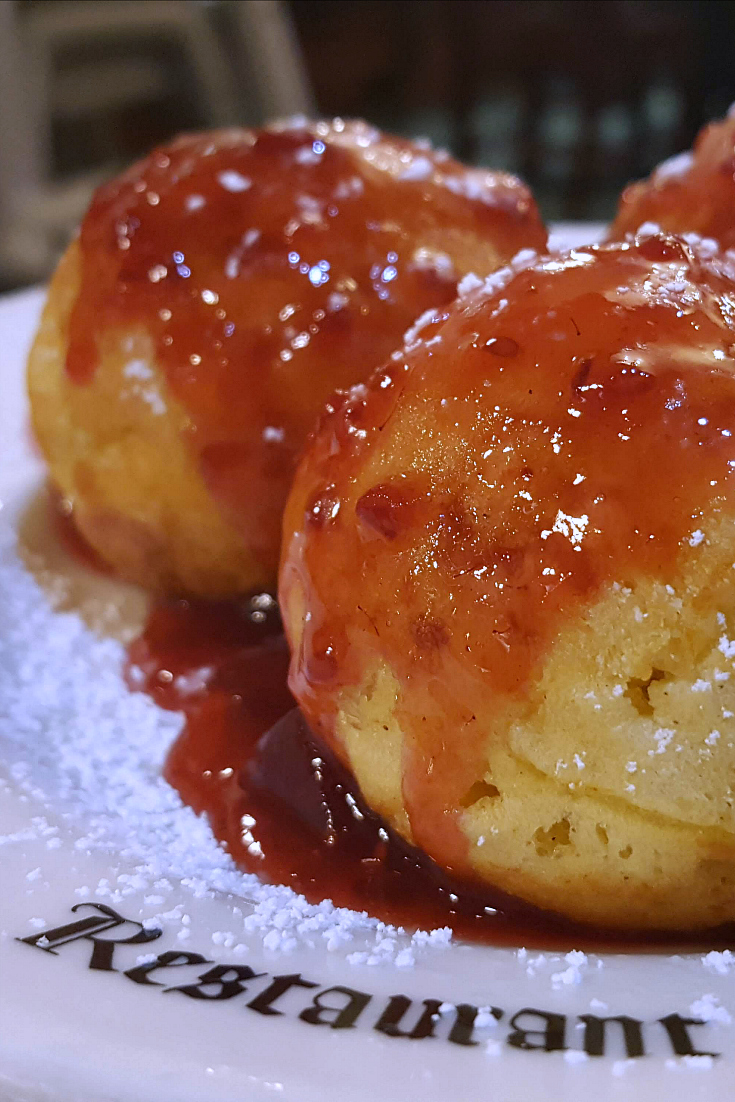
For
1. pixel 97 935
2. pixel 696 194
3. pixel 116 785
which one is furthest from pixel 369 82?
pixel 97 935

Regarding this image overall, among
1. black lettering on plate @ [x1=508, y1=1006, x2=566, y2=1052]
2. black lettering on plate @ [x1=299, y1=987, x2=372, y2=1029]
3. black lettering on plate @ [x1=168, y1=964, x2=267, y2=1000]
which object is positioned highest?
black lettering on plate @ [x1=168, y1=964, x2=267, y2=1000]

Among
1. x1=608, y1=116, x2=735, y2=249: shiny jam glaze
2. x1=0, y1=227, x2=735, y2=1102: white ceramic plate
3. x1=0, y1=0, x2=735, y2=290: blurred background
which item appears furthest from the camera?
x1=0, y1=0, x2=735, y2=290: blurred background

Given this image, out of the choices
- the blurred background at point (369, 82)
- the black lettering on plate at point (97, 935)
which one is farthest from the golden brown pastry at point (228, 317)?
the blurred background at point (369, 82)

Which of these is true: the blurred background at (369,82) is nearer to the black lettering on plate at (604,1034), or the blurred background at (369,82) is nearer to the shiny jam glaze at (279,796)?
the shiny jam glaze at (279,796)

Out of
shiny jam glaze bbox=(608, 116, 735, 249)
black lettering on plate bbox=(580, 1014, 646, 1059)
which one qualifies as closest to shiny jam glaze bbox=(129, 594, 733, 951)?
black lettering on plate bbox=(580, 1014, 646, 1059)

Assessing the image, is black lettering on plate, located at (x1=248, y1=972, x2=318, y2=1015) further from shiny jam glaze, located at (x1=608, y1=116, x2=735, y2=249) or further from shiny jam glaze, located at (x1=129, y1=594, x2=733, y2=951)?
shiny jam glaze, located at (x1=608, y1=116, x2=735, y2=249)

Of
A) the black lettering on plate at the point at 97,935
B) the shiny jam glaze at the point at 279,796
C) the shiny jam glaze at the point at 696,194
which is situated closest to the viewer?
the black lettering on plate at the point at 97,935

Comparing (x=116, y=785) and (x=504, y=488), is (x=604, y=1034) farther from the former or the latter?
(x=116, y=785)
